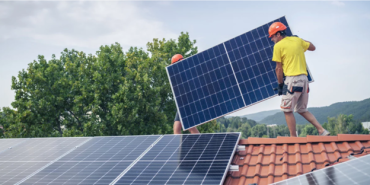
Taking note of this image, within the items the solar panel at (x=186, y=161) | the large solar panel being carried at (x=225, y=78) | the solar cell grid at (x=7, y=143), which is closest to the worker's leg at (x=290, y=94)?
the solar panel at (x=186, y=161)

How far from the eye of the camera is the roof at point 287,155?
19.6ft

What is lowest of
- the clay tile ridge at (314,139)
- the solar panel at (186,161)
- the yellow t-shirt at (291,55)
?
the clay tile ridge at (314,139)

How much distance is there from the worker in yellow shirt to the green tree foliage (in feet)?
84.4

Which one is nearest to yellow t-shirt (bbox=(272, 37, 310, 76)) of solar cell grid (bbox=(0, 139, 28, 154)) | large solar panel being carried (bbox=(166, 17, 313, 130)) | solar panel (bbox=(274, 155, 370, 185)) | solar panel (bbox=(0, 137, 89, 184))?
solar panel (bbox=(274, 155, 370, 185))

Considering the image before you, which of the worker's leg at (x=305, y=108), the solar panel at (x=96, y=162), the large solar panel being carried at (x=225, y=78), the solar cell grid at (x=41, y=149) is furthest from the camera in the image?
the large solar panel being carried at (x=225, y=78)

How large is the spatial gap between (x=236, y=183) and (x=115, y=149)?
3.16 meters

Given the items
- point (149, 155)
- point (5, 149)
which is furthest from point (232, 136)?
point (5, 149)

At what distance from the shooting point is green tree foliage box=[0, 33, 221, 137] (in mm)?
33281

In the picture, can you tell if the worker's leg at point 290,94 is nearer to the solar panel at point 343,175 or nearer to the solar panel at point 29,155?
the solar panel at point 343,175

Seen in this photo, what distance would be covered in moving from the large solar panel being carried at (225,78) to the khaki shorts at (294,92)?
320 centimetres

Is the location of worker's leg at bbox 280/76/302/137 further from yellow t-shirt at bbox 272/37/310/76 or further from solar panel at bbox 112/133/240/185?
solar panel at bbox 112/133/240/185

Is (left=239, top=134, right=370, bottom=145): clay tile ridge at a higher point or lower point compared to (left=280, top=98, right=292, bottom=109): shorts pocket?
lower

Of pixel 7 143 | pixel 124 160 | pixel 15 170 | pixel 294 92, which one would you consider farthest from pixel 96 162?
pixel 294 92

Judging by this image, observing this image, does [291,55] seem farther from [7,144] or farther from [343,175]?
[7,144]
